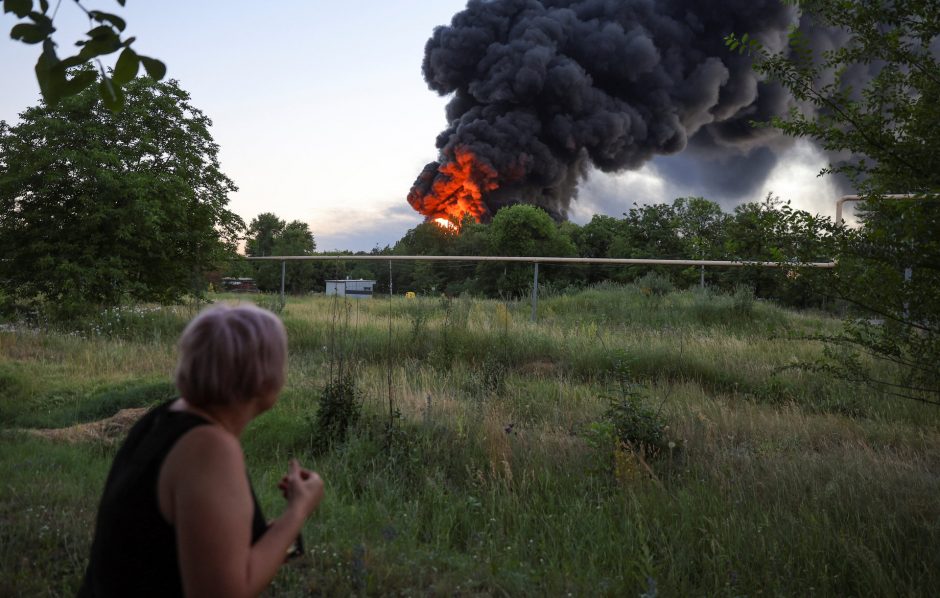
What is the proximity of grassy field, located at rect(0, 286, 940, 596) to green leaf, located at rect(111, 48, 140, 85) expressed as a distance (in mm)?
2299

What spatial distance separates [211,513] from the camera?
1492 mm

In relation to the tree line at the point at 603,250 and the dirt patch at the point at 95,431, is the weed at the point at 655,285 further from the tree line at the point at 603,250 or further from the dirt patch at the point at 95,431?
the dirt patch at the point at 95,431

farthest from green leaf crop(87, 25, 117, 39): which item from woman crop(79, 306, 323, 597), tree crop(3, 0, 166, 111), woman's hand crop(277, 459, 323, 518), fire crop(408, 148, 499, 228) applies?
fire crop(408, 148, 499, 228)

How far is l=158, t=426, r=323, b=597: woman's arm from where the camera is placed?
1496 mm

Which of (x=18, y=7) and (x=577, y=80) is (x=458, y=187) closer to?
(x=577, y=80)

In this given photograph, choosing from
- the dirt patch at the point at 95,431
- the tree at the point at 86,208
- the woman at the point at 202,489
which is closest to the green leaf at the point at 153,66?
the woman at the point at 202,489

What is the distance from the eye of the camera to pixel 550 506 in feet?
14.2

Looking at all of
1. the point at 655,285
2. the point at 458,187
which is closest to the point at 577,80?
the point at 458,187

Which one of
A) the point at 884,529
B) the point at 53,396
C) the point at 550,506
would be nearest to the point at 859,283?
the point at 884,529

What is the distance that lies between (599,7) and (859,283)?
6119 cm

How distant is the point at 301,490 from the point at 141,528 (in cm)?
39

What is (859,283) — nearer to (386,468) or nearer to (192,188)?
(386,468)

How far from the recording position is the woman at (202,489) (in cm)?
151

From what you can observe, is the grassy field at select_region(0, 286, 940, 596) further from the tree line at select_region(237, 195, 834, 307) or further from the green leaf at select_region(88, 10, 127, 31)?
the green leaf at select_region(88, 10, 127, 31)
